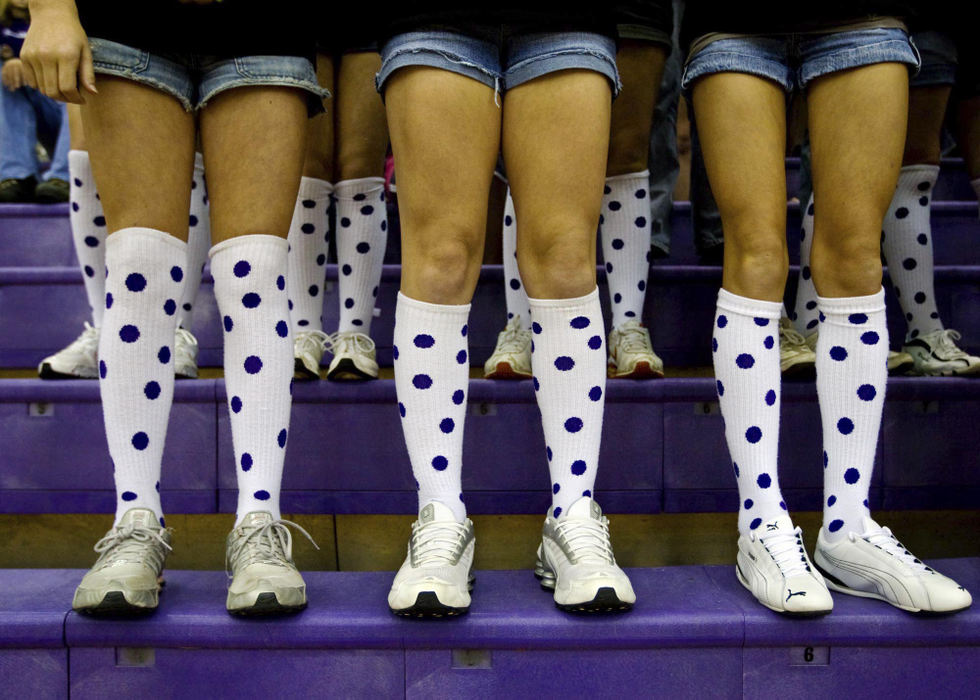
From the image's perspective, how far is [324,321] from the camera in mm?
1734

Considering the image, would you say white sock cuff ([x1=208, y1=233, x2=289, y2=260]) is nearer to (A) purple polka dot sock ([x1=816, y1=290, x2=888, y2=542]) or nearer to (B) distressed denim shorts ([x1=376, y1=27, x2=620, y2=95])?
(B) distressed denim shorts ([x1=376, y1=27, x2=620, y2=95])

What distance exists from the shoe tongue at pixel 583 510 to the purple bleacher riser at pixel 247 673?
0.29m

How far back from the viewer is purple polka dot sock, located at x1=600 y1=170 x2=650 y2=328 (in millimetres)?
1459

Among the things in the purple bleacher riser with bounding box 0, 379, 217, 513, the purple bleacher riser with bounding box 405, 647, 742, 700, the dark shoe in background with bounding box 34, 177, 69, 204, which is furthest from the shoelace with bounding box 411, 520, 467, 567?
the dark shoe in background with bounding box 34, 177, 69, 204

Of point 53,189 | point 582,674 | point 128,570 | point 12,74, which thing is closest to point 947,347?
point 582,674

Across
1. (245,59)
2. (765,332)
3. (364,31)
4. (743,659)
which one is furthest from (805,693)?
(364,31)

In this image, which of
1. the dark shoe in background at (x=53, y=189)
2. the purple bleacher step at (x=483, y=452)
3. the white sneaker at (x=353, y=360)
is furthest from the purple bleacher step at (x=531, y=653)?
the dark shoe in background at (x=53, y=189)

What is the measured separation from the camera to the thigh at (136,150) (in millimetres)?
944

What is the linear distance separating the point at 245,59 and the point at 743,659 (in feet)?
3.37

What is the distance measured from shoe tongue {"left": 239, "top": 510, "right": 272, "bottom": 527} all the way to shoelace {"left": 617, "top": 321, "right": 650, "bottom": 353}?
0.72m

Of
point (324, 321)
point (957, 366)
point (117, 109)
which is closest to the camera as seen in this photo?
point (117, 109)

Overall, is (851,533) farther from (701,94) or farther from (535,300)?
(701,94)

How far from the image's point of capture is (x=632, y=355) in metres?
1.37

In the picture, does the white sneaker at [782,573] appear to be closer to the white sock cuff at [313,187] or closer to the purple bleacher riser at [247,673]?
the purple bleacher riser at [247,673]
